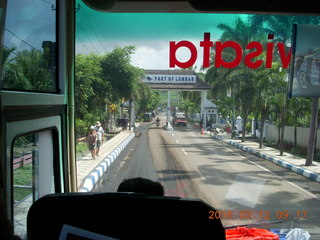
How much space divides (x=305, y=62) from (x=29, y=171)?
5.36 ft

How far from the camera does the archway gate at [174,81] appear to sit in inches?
75.4

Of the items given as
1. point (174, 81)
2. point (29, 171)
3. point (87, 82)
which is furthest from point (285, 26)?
point (29, 171)

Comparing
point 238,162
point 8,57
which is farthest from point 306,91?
point 8,57

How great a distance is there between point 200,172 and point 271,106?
0.62 metres

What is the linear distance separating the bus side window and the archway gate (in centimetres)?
70

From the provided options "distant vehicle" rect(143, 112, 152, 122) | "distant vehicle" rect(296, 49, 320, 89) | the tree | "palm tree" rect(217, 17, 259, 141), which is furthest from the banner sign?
the tree

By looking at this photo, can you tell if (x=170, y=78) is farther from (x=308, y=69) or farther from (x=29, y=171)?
(x=29, y=171)

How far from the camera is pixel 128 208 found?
1.14m

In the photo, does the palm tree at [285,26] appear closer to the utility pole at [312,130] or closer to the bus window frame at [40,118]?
the utility pole at [312,130]

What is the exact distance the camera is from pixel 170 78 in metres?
1.94

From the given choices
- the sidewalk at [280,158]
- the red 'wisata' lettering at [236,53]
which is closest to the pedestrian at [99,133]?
the red 'wisata' lettering at [236,53]

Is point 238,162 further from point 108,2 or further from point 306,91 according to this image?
point 108,2

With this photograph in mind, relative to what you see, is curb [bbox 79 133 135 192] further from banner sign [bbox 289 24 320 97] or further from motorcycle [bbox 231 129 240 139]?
banner sign [bbox 289 24 320 97]

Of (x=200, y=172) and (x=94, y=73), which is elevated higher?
(x=94, y=73)
